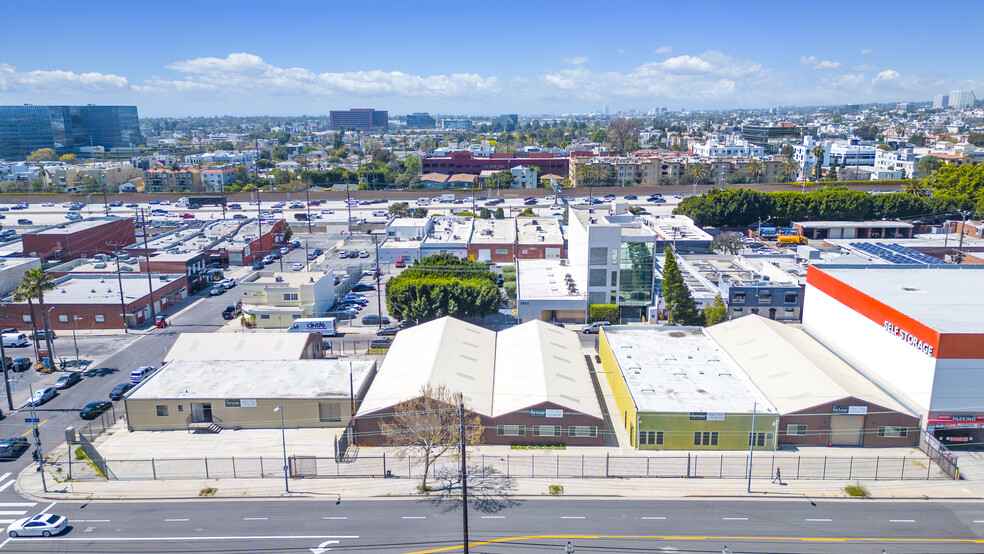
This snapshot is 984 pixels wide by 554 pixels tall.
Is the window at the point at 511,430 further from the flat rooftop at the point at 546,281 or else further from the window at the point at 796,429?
the flat rooftop at the point at 546,281

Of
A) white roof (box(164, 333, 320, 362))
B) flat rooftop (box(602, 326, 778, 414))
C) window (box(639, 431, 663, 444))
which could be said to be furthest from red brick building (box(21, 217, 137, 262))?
window (box(639, 431, 663, 444))

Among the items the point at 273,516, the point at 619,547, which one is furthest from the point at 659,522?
the point at 273,516

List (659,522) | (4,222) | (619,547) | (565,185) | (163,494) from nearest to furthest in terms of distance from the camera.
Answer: (619,547), (659,522), (163,494), (4,222), (565,185)

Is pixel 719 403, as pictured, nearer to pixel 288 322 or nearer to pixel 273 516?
pixel 273 516

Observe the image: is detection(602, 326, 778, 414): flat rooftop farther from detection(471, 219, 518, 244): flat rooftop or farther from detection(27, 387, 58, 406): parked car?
detection(27, 387, 58, 406): parked car

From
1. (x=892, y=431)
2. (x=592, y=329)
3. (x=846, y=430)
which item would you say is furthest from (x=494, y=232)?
(x=892, y=431)

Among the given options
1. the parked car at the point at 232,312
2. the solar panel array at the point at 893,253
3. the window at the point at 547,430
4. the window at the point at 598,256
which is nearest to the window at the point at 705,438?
the window at the point at 547,430
